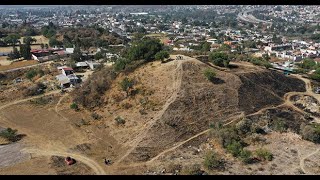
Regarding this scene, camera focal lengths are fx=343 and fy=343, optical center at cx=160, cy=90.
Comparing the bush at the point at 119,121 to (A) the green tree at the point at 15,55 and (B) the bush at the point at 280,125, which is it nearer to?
(B) the bush at the point at 280,125

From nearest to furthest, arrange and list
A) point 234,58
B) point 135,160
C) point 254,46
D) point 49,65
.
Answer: point 135,160 < point 234,58 < point 49,65 < point 254,46

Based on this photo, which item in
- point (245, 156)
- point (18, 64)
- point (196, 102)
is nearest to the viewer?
point (245, 156)

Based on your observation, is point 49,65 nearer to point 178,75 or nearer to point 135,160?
point 178,75

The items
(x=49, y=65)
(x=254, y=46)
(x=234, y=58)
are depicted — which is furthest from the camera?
(x=254, y=46)

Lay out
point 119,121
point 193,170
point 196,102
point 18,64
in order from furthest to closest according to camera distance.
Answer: point 18,64
point 196,102
point 119,121
point 193,170

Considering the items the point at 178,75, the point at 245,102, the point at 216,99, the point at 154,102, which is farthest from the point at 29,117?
the point at 245,102

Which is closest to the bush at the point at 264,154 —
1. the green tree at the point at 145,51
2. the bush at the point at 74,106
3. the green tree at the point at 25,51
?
the green tree at the point at 145,51

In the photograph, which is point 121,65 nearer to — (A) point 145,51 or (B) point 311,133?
(A) point 145,51

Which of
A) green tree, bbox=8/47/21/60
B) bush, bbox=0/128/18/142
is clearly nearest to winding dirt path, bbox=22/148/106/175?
bush, bbox=0/128/18/142

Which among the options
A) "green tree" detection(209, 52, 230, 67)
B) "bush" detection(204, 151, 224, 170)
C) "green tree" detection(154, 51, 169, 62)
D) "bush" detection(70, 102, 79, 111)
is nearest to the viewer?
"bush" detection(204, 151, 224, 170)

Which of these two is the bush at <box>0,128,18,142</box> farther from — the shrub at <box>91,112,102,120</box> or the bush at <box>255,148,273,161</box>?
the bush at <box>255,148,273,161</box>

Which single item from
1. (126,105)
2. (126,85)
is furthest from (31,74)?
(126,105)
